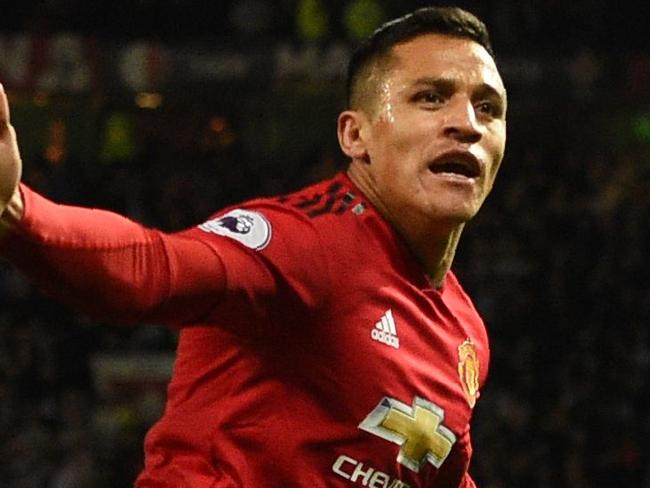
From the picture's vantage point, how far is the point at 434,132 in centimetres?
252

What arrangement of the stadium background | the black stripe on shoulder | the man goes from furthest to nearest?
the stadium background, the black stripe on shoulder, the man

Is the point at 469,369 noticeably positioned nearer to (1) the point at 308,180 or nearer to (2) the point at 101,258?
(2) the point at 101,258

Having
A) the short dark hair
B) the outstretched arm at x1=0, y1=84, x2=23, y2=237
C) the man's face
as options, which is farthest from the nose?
the outstretched arm at x1=0, y1=84, x2=23, y2=237

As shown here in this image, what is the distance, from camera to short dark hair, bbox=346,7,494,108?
2.62m

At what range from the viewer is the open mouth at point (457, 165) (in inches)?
99.6

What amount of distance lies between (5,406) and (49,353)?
0.47 m

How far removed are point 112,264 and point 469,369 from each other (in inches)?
42.7

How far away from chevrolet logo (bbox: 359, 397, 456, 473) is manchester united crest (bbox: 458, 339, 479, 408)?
13 centimetres

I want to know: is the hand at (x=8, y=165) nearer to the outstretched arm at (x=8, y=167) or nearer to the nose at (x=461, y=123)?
the outstretched arm at (x=8, y=167)

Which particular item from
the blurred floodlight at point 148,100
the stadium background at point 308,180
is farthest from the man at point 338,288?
the blurred floodlight at point 148,100

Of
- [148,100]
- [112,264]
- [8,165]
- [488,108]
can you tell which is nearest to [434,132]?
[488,108]

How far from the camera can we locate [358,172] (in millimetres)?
2646

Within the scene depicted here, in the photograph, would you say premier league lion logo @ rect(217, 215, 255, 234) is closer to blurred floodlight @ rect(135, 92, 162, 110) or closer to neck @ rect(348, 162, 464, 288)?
neck @ rect(348, 162, 464, 288)

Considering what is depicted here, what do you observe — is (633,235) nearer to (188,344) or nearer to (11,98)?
(11,98)
